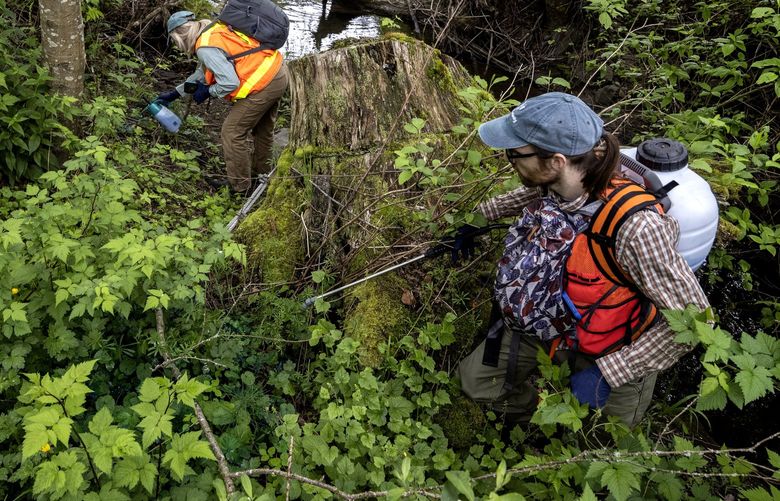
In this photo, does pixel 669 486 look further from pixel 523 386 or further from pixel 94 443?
pixel 94 443

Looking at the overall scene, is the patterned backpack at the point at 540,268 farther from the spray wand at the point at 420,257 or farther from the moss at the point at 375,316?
the moss at the point at 375,316

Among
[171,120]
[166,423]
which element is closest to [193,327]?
[166,423]

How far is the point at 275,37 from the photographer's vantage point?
5.46m

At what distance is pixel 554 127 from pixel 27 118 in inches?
178

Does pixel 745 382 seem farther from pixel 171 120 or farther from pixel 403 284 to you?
pixel 171 120

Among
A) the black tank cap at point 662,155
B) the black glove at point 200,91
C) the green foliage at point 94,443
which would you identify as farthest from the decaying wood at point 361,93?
the green foliage at point 94,443

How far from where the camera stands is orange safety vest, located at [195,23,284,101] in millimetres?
5289

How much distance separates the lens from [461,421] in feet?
11.1

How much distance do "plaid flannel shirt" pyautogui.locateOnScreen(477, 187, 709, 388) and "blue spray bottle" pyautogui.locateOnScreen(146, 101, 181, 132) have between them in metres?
4.78

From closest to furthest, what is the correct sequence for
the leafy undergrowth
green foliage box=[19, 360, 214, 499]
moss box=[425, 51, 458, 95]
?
green foliage box=[19, 360, 214, 499], the leafy undergrowth, moss box=[425, 51, 458, 95]

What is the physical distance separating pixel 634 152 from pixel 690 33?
3.89 m

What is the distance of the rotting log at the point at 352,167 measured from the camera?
3875 mm

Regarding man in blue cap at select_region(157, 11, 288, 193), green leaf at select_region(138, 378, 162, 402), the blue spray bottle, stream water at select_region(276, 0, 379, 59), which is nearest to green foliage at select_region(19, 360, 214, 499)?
green leaf at select_region(138, 378, 162, 402)

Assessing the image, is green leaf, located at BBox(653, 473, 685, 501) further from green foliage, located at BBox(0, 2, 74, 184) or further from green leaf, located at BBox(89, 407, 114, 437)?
green foliage, located at BBox(0, 2, 74, 184)
